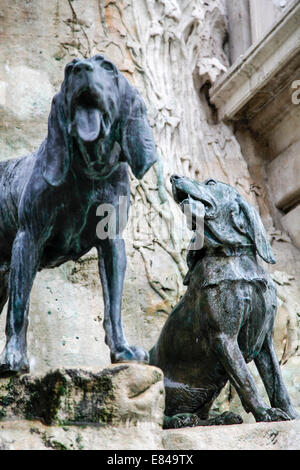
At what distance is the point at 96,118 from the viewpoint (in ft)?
11.4

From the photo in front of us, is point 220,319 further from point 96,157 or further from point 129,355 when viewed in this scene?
point 96,157

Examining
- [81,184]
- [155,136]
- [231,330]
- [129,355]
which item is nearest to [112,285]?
[129,355]

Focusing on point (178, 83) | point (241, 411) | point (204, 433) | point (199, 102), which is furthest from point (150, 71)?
point (204, 433)

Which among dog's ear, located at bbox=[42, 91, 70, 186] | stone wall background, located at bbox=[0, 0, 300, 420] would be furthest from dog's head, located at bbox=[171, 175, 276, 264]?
stone wall background, located at bbox=[0, 0, 300, 420]

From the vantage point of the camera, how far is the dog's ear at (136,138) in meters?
3.56

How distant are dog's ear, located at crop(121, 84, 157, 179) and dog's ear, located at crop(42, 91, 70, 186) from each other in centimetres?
26

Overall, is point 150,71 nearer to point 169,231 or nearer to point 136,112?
point 169,231

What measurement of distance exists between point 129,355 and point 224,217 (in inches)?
44.3

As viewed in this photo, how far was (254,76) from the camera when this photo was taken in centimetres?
707

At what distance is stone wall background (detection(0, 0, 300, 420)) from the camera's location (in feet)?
18.5

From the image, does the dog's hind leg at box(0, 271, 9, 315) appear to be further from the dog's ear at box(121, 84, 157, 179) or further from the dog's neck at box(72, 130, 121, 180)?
the dog's ear at box(121, 84, 157, 179)
